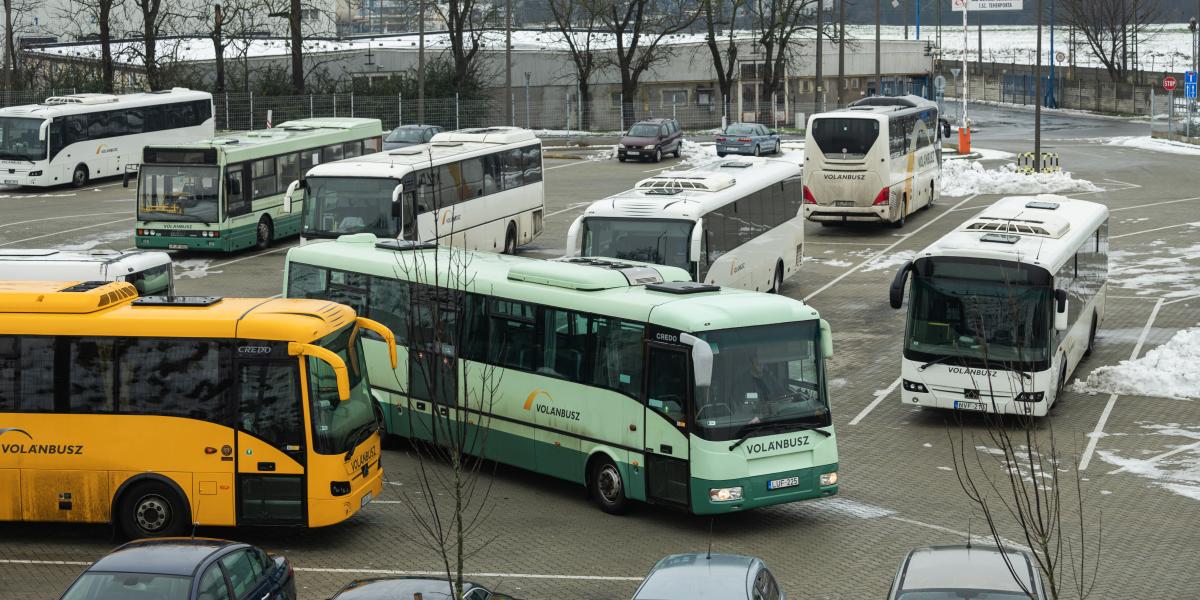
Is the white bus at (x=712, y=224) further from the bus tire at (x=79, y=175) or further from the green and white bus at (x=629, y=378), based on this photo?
Answer: the bus tire at (x=79, y=175)

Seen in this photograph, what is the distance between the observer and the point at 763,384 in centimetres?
1504

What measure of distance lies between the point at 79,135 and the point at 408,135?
468 inches

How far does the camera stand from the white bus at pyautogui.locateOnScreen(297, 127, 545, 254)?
27906 millimetres

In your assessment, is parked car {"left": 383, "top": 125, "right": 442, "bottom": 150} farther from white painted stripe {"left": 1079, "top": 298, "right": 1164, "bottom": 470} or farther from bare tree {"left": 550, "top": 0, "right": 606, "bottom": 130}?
white painted stripe {"left": 1079, "top": 298, "right": 1164, "bottom": 470}

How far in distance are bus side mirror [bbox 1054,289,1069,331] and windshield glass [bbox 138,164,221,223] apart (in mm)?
20087

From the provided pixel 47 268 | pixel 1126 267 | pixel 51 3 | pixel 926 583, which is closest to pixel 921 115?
pixel 1126 267

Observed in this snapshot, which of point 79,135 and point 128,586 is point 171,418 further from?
point 79,135

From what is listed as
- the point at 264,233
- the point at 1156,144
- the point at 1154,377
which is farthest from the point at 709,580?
the point at 1156,144

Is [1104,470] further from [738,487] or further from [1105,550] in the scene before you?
[738,487]

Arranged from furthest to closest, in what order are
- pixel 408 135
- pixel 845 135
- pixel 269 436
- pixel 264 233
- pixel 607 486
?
1. pixel 408 135
2. pixel 845 135
3. pixel 264 233
4. pixel 607 486
5. pixel 269 436

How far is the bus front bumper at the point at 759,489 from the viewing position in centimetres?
1480

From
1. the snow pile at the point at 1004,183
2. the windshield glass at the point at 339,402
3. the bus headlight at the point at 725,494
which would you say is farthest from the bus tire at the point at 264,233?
the bus headlight at the point at 725,494

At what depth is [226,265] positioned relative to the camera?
32656 mm

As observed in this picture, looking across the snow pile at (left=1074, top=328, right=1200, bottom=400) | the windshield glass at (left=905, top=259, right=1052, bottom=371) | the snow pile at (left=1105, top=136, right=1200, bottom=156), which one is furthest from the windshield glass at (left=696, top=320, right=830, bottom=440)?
the snow pile at (left=1105, top=136, right=1200, bottom=156)
